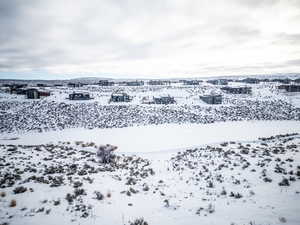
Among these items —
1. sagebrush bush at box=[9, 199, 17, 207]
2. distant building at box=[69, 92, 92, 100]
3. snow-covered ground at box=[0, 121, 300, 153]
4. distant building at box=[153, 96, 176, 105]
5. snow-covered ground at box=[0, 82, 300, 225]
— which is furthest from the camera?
distant building at box=[69, 92, 92, 100]

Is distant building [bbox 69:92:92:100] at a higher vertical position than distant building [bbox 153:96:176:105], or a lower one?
higher

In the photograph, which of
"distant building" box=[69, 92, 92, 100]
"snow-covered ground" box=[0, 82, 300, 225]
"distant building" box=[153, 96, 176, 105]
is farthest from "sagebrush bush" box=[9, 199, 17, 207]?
"distant building" box=[69, 92, 92, 100]

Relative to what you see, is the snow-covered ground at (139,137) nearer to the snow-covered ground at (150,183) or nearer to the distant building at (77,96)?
the snow-covered ground at (150,183)

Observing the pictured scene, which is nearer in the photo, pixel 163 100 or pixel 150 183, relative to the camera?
pixel 150 183

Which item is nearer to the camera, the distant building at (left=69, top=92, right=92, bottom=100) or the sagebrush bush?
the sagebrush bush

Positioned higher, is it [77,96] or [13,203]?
[77,96]

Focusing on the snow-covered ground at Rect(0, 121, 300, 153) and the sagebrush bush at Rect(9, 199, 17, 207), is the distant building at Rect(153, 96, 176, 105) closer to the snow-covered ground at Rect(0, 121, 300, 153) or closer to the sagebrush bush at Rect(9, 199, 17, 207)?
the snow-covered ground at Rect(0, 121, 300, 153)

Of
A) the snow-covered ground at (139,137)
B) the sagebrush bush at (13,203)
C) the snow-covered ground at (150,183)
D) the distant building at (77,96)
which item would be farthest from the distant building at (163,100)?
the sagebrush bush at (13,203)

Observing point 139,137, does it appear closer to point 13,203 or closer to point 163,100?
point 13,203

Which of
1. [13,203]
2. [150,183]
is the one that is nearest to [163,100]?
[150,183]

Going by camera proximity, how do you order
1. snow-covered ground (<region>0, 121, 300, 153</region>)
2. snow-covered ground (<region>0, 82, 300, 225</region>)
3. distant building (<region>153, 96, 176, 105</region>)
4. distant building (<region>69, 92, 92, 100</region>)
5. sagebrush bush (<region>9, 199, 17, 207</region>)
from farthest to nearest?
1. distant building (<region>69, 92, 92, 100</region>)
2. distant building (<region>153, 96, 176, 105</region>)
3. snow-covered ground (<region>0, 121, 300, 153</region>)
4. sagebrush bush (<region>9, 199, 17, 207</region>)
5. snow-covered ground (<region>0, 82, 300, 225</region>)

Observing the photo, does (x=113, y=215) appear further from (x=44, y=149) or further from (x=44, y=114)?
(x=44, y=114)
